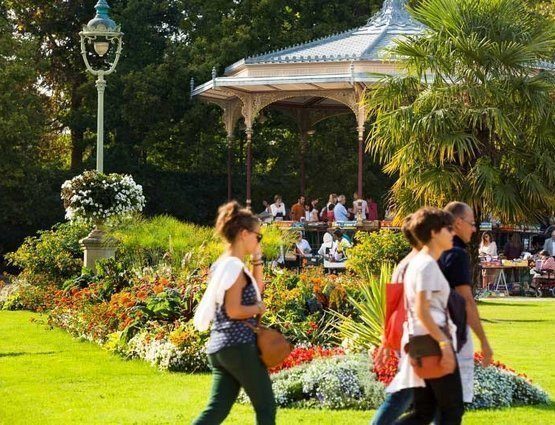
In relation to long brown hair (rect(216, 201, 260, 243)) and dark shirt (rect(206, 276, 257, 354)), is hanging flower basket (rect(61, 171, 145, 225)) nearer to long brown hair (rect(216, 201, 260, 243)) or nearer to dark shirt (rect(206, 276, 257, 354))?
long brown hair (rect(216, 201, 260, 243))

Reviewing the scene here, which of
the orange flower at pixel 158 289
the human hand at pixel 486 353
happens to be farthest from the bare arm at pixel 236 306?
the orange flower at pixel 158 289

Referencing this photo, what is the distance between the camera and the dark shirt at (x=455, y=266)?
724 cm

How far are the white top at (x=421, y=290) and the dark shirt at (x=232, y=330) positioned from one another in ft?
3.11

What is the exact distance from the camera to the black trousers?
6.74 metres

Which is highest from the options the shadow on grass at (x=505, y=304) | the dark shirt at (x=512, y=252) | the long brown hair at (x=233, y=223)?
the long brown hair at (x=233, y=223)

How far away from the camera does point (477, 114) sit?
730 inches

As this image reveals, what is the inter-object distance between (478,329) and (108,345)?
8578 mm

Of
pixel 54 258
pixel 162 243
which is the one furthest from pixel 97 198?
pixel 162 243

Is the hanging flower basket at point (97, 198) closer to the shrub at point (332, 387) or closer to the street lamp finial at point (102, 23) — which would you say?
the street lamp finial at point (102, 23)

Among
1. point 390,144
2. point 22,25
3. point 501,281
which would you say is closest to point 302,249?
point 501,281

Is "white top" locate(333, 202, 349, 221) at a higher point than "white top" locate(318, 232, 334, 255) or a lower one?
higher

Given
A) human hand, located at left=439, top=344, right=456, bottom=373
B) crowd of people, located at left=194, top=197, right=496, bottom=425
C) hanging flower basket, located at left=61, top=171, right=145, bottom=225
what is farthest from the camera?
hanging flower basket, located at left=61, top=171, right=145, bottom=225

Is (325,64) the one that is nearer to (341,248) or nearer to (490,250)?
(341,248)

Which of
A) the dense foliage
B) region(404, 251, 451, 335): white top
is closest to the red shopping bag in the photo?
region(404, 251, 451, 335): white top
